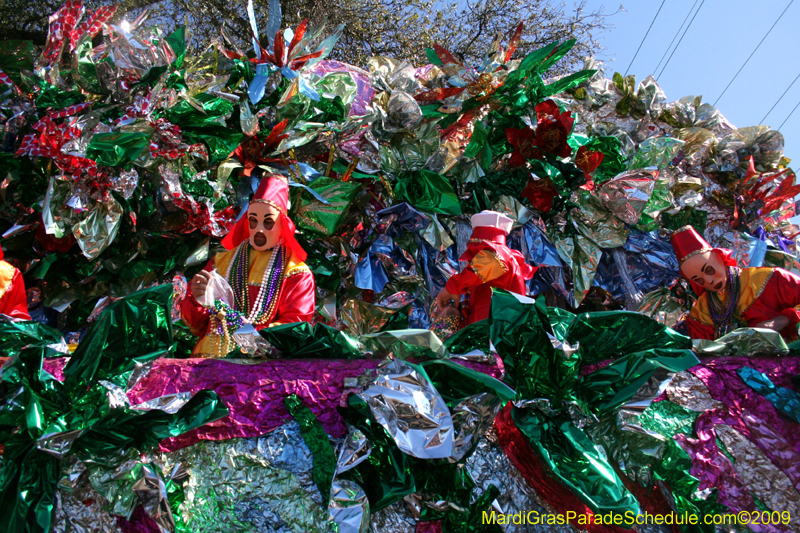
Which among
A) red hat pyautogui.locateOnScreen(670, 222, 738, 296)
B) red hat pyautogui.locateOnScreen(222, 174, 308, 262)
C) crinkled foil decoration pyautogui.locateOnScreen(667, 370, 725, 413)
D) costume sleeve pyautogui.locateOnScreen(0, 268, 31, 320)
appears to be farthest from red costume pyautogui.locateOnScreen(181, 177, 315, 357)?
red hat pyautogui.locateOnScreen(670, 222, 738, 296)

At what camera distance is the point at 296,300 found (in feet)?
6.22

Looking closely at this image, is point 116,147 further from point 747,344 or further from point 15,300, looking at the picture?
point 747,344

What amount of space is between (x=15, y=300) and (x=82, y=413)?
120 centimetres

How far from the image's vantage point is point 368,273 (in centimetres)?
229

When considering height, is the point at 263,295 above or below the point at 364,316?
above

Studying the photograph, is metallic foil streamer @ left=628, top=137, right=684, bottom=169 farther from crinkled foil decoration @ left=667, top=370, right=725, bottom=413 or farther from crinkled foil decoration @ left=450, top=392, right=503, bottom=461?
crinkled foil decoration @ left=450, top=392, right=503, bottom=461

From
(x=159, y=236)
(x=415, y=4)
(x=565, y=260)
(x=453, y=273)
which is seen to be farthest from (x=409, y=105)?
(x=415, y=4)

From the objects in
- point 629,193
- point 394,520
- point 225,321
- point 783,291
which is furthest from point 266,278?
point 783,291

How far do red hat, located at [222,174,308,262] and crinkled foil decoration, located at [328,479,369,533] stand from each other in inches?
47.0

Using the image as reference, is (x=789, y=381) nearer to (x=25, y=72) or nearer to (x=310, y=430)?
(x=310, y=430)

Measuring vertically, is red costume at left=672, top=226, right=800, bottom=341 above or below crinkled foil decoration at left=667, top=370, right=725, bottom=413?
below

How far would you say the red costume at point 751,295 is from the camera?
217cm

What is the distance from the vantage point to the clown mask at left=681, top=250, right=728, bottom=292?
2271 millimetres

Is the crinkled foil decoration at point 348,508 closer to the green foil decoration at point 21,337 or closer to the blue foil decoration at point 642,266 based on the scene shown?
the green foil decoration at point 21,337
